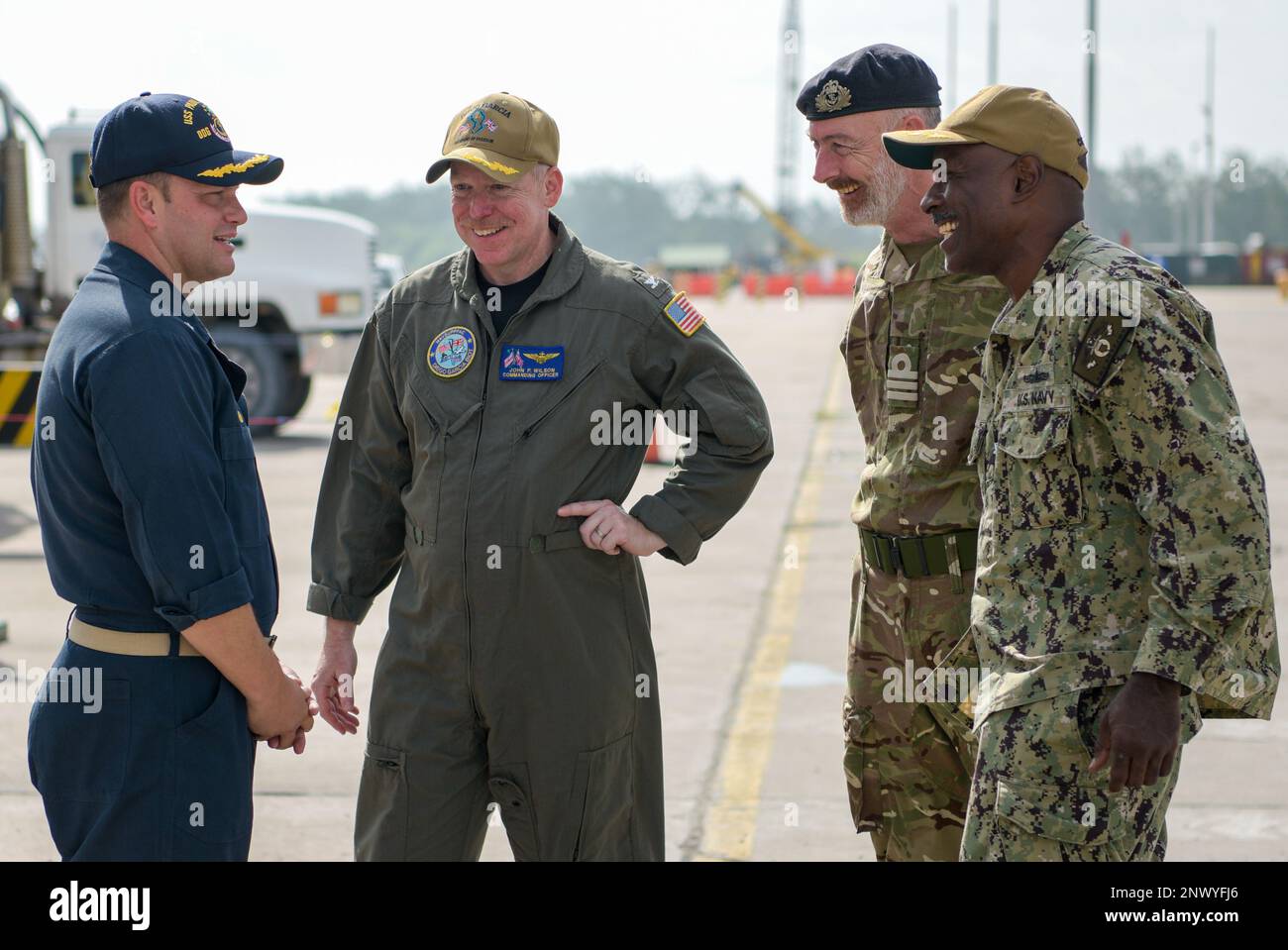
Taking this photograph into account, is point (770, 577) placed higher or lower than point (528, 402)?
lower

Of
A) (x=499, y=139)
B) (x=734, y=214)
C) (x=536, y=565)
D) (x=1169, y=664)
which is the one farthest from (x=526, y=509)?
(x=734, y=214)

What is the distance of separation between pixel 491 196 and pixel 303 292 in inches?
487

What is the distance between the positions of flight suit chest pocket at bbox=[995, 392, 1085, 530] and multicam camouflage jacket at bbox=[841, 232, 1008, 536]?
803 mm

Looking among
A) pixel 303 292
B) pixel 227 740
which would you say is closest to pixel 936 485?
pixel 227 740

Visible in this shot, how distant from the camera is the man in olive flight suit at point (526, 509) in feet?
10.6

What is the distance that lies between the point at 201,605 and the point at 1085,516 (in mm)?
1528

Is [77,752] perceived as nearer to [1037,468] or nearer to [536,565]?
[536,565]

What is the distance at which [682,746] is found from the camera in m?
5.97

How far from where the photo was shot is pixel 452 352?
3.35 meters

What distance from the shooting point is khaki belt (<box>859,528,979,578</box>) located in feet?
11.6

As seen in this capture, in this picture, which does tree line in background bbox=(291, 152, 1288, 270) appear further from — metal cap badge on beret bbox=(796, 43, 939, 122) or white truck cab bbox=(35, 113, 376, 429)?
metal cap badge on beret bbox=(796, 43, 939, 122)

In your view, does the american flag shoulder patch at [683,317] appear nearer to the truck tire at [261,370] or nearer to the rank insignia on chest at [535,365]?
the rank insignia on chest at [535,365]
